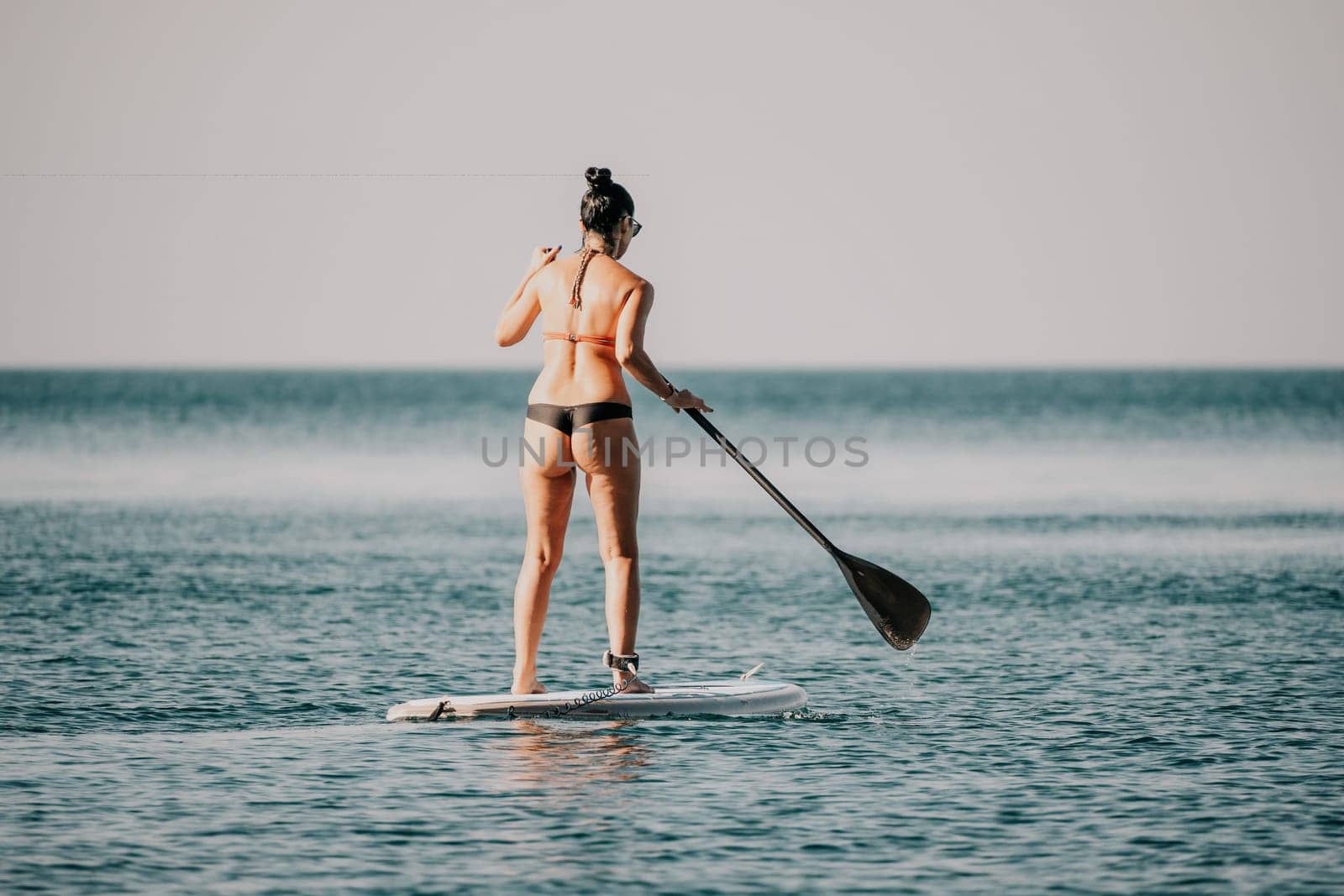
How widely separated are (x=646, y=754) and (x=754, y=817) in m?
1.20

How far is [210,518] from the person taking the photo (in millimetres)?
23375

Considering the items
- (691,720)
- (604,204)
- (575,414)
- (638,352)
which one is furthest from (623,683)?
(604,204)

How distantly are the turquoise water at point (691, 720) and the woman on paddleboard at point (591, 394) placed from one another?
745mm

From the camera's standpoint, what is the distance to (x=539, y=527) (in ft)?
28.9

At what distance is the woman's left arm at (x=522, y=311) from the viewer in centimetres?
870

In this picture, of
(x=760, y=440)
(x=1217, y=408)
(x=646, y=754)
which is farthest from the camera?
(x=1217, y=408)

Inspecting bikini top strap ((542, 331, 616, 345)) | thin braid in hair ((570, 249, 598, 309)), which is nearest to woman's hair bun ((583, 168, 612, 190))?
thin braid in hair ((570, 249, 598, 309))

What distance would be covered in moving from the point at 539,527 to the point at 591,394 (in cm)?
69

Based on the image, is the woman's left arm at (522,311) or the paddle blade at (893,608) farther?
the paddle blade at (893,608)

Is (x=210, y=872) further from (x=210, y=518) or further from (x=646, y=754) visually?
(x=210, y=518)

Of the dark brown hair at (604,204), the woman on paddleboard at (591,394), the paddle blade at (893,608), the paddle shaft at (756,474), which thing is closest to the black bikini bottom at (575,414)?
the woman on paddleboard at (591,394)

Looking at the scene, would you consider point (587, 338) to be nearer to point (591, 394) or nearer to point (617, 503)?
point (591, 394)

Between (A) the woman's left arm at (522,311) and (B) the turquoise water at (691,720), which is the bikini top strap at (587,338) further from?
(B) the turquoise water at (691,720)

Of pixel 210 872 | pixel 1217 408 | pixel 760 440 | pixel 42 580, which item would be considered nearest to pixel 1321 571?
pixel 42 580
